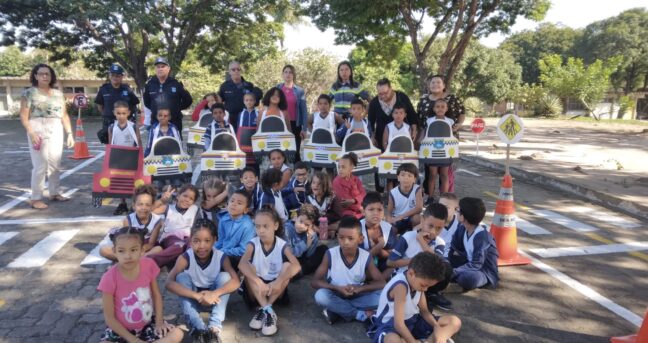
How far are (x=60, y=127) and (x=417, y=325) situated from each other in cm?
581

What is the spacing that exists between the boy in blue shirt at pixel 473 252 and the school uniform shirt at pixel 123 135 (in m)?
4.38

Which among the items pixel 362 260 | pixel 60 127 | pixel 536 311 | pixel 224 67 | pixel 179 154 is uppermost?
pixel 224 67

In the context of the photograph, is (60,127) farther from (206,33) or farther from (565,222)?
(206,33)

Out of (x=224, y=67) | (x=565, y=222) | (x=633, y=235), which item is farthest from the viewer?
(x=224, y=67)

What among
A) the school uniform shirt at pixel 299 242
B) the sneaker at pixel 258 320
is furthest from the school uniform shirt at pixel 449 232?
the sneaker at pixel 258 320

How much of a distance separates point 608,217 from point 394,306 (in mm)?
5241

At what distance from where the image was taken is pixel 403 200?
16.8ft

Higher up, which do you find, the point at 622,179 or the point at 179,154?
the point at 179,154

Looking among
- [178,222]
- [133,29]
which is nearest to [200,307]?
[178,222]

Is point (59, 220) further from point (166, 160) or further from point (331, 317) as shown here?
point (331, 317)

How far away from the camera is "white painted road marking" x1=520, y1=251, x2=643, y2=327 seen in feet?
11.9

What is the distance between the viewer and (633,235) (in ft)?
18.7

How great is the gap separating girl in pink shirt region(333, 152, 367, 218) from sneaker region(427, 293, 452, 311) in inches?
65.5

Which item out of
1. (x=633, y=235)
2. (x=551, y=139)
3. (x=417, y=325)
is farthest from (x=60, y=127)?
(x=551, y=139)
